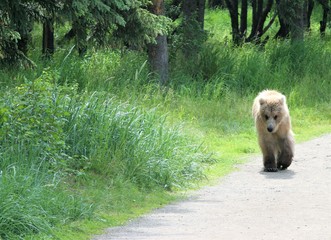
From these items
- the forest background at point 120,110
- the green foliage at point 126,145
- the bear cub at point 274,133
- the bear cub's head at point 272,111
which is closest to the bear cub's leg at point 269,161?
the bear cub at point 274,133

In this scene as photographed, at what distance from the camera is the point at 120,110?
12305mm

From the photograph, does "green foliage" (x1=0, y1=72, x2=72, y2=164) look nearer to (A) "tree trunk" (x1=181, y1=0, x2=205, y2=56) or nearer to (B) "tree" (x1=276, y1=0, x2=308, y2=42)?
(A) "tree trunk" (x1=181, y1=0, x2=205, y2=56)

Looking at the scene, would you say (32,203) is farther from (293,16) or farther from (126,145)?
(293,16)

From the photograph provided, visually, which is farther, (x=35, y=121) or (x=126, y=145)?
(x=126, y=145)

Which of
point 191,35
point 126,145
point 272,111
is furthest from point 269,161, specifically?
point 191,35

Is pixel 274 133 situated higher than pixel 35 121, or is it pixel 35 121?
pixel 35 121

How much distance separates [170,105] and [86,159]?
5612mm

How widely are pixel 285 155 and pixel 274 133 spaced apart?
438 mm

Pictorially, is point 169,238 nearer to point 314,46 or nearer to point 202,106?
point 202,106

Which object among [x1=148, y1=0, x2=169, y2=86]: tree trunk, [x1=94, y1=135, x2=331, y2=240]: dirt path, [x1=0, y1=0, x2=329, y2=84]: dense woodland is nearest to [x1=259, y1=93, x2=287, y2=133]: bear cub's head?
[x1=94, y1=135, x2=331, y2=240]: dirt path

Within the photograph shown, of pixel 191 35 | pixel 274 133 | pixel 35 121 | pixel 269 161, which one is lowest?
pixel 269 161

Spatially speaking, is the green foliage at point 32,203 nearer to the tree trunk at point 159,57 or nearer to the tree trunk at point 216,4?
the tree trunk at point 159,57

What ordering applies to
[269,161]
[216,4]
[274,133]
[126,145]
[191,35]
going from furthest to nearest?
[216,4], [191,35], [274,133], [269,161], [126,145]

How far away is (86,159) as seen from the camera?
35.3 ft
